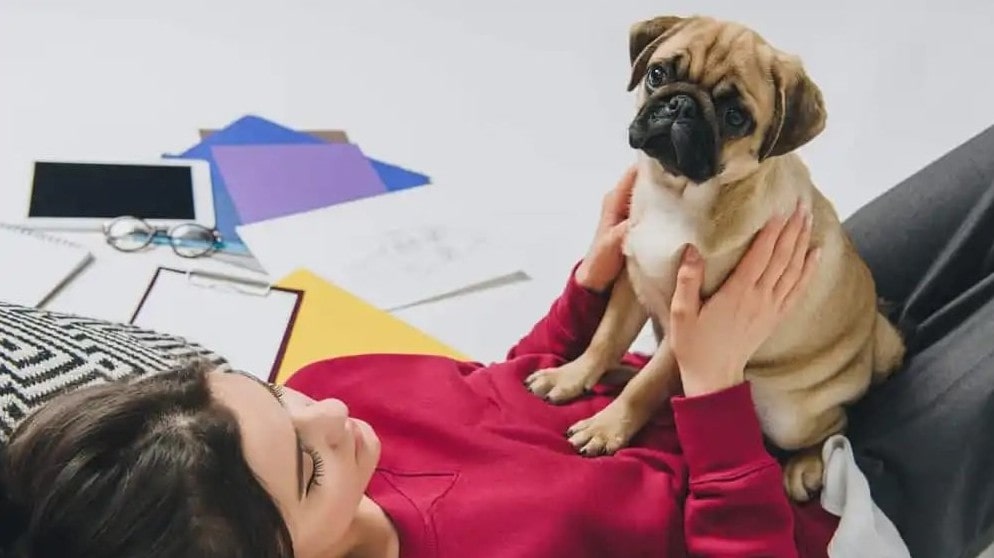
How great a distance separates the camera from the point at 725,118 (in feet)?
3.33

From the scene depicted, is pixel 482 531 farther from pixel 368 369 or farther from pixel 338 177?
pixel 338 177

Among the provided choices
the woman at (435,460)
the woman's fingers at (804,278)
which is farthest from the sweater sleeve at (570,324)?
the woman's fingers at (804,278)

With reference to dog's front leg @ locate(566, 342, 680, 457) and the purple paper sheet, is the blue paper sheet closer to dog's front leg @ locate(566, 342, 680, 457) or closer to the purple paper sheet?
→ the purple paper sheet

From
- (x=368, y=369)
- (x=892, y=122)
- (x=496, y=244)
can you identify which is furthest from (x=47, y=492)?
(x=892, y=122)

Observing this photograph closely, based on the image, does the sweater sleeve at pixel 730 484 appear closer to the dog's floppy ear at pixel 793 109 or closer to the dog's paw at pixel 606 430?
the dog's paw at pixel 606 430

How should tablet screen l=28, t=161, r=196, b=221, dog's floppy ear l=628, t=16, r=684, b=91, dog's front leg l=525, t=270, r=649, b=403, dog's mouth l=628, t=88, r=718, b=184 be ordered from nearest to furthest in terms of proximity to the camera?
dog's mouth l=628, t=88, r=718, b=184, dog's floppy ear l=628, t=16, r=684, b=91, dog's front leg l=525, t=270, r=649, b=403, tablet screen l=28, t=161, r=196, b=221

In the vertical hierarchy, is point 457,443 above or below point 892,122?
above

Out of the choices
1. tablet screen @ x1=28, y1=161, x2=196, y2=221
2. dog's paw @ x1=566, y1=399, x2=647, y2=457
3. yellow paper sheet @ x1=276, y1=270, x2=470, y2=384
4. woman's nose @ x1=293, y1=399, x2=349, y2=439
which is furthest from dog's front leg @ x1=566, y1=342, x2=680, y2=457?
tablet screen @ x1=28, y1=161, x2=196, y2=221

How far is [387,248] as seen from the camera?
1792 mm

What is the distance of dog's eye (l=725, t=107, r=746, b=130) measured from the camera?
101 centimetres

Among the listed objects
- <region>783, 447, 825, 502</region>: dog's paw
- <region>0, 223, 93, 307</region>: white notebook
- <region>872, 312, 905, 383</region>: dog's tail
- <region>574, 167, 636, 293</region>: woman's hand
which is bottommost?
<region>783, 447, 825, 502</region>: dog's paw

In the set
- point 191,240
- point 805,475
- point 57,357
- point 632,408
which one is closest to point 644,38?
point 632,408

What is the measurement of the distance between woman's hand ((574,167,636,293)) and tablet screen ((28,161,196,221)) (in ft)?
2.60

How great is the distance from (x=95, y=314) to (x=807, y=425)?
3.21ft
